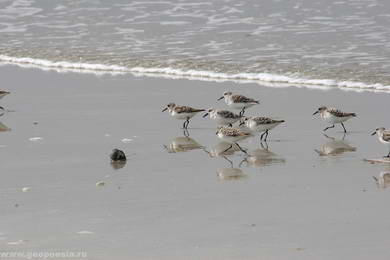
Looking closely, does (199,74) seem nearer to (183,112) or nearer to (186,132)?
(183,112)

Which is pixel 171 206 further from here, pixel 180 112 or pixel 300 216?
pixel 180 112

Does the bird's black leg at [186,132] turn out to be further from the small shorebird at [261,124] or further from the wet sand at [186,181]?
the small shorebird at [261,124]

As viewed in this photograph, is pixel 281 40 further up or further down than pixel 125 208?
further down

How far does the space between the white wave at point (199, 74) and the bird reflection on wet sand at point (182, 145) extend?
468cm

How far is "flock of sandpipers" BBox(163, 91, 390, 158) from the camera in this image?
1155 centimetres

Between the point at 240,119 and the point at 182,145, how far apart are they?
4.96 ft

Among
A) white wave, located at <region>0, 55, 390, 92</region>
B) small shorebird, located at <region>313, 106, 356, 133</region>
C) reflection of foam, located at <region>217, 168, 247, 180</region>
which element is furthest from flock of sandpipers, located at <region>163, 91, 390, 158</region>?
white wave, located at <region>0, 55, 390, 92</region>

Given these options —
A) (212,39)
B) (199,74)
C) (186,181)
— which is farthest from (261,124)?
(212,39)

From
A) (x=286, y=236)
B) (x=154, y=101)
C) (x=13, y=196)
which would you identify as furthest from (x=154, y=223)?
(x=154, y=101)

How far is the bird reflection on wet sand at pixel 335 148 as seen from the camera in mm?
11528

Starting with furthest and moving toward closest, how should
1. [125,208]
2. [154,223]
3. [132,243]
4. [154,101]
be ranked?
[154,101]
[125,208]
[154,223]
[132,243]

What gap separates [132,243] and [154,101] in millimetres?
7957

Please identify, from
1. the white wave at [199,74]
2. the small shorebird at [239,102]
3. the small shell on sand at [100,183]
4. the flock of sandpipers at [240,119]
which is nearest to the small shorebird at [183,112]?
the flock of sandpipers at [240,119]

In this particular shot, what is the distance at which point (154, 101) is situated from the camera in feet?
50.1
